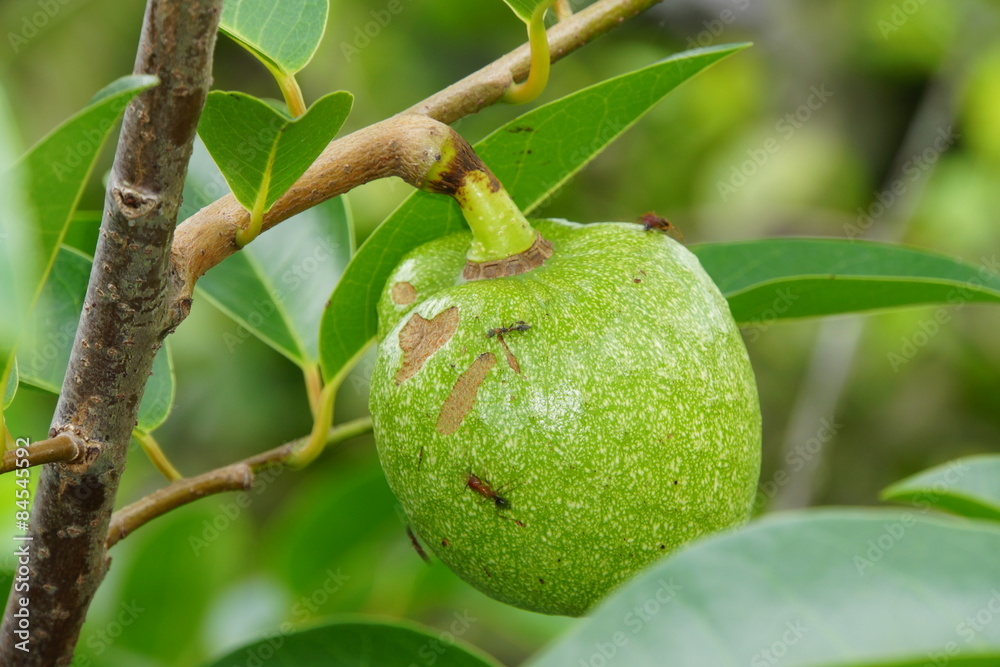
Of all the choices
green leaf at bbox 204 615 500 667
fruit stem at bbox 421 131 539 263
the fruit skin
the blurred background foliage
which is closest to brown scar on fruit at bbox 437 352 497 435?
the fruit skin

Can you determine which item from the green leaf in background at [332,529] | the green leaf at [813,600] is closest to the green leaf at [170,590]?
the green leaf in background at [332,529]

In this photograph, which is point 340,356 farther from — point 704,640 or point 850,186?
point 850,186

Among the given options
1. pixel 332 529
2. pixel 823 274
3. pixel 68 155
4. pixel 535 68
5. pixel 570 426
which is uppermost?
pixel 68 155

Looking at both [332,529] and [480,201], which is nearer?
[480,201]

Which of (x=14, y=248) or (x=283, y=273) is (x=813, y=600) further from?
(x=283, y=273)

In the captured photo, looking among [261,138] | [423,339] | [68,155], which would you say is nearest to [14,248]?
[68,155]

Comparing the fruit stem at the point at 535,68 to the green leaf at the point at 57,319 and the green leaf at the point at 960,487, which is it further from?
the green leaf at the point at 960,487

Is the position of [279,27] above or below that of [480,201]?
above
